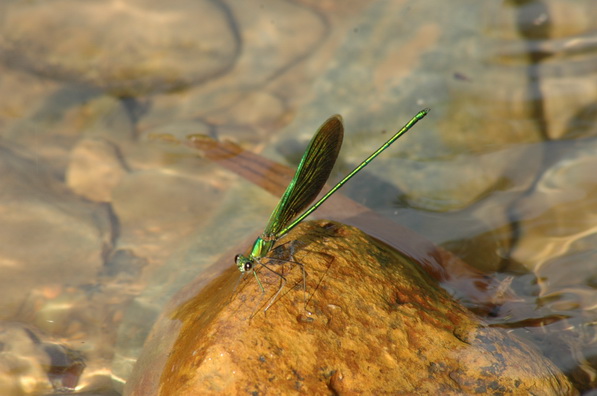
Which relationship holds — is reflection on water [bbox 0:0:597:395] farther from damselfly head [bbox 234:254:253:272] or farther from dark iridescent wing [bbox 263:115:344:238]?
damselfly head [bbox 234:254:253:272]

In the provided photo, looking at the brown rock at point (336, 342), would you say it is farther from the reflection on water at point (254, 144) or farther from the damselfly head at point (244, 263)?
the reflection on water at point (254, 144)

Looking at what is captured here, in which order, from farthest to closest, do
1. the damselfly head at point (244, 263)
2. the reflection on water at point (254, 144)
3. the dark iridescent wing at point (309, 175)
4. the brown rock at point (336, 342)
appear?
the reflection on water at point (254, 144) → the dark iridescent wing at point (309, 175) → the damselfly head at point (244, 263) → the brown rock at point (336, 342)

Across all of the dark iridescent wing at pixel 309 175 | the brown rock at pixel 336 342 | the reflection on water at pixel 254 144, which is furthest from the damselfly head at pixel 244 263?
the reflection on water at pixel 254 144

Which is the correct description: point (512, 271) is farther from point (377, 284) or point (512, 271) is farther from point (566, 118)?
point (566, 118)

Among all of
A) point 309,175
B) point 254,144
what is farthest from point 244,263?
point 254,144

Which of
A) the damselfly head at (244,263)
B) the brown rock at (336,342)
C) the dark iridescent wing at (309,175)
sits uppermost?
the dark iridescent wing at (309,175)

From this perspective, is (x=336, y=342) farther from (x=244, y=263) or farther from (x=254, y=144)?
(x=254, y=144)

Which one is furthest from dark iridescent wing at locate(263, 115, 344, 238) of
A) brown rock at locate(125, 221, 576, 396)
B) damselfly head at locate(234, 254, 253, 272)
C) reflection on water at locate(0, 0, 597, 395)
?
reflection on water at locate(0, 0, 597, 395)

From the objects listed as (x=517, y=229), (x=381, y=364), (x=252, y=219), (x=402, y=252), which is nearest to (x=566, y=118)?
(x=517, y=229)
